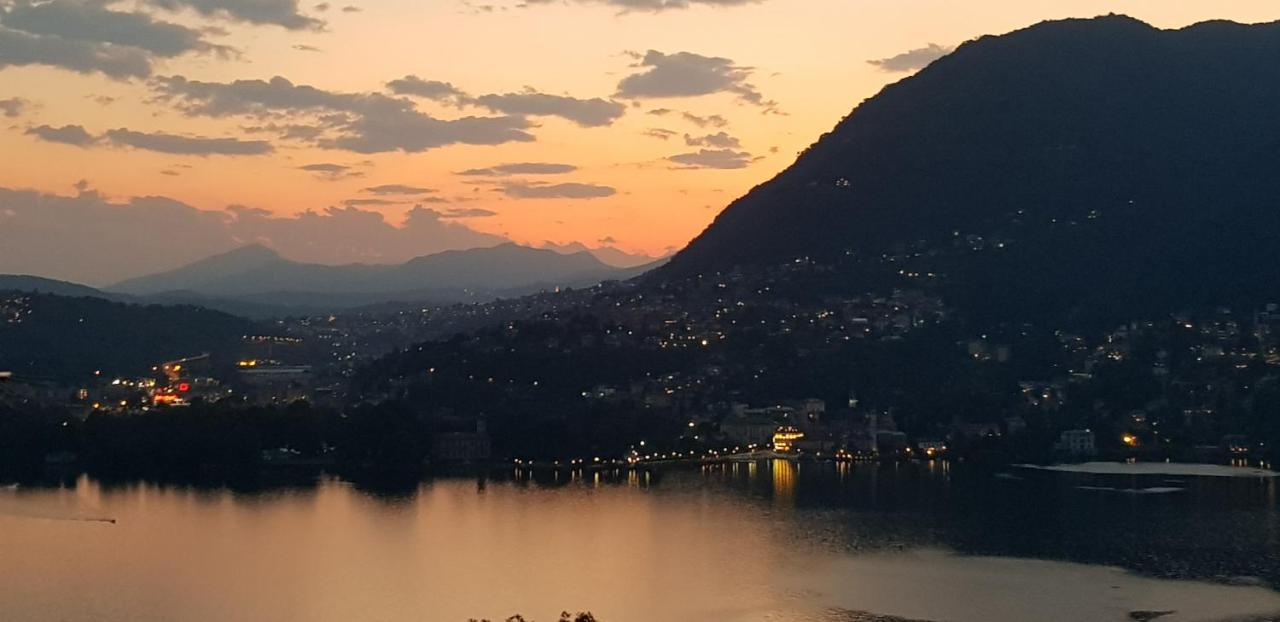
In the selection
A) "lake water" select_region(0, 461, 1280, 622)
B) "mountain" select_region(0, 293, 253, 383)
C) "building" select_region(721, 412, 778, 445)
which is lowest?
"lake water" select_region(0, 461, 1280, 622)

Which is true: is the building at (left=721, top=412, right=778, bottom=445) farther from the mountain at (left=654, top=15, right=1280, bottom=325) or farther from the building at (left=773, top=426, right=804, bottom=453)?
the mountain at (left=654, top=15, right=1280, bottom=325)

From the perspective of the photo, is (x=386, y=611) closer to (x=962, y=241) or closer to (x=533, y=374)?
(x=533, y=374)

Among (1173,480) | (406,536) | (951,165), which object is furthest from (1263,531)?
(951,165)

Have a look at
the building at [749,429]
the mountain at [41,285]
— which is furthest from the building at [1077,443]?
the mountain at [41,285]

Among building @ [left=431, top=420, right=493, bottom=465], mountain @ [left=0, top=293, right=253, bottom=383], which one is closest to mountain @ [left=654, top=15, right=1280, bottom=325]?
mountain @ [left=0, top=293, right=253, bottom=383]

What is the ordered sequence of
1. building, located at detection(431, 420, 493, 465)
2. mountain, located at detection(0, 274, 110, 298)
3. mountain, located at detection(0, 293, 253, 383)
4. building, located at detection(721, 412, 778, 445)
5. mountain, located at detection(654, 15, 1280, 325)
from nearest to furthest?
1. building, located at detection(431, 420, 493, 465)
2. building, located at detection(721, 412, 778, 445)
3. mountain, located at detection(0, 293, 253, 383)
4. mountain, located at detection(654, 15, 1280, 325)
5. mountain, located at detection(0, 274, 110, 298)

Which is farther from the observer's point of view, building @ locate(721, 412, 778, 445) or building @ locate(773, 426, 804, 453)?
building @ locate(721, 412, 778, 445)

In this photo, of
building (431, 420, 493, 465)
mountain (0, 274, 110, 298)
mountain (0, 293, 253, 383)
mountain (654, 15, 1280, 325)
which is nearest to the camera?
building (431, 420, 493, 465)

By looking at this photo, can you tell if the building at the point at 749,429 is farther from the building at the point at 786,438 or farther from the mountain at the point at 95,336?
the mountain at the point at 95,336
